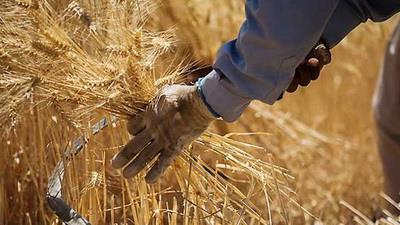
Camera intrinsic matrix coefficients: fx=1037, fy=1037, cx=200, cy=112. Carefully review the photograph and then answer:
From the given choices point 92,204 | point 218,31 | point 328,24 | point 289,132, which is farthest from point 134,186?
point 289,132

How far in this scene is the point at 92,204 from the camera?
1815 millimetres

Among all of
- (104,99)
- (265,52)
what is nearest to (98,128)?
(104,99)

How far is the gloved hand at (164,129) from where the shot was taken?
1594mm

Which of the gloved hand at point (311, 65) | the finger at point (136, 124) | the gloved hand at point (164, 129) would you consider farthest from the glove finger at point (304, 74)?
the finger at point (136, 124)

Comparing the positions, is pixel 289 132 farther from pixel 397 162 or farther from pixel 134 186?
pixel 134 186

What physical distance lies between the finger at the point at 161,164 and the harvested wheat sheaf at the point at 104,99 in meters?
0.10

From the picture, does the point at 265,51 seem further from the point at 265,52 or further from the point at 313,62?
the point at 313,62

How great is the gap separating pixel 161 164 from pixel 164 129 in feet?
0.22

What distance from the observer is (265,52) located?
150 cm

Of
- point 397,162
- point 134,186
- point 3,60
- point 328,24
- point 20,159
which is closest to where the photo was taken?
point 328,24

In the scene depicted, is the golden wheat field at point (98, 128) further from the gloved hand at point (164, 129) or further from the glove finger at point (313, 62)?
the glove finger at point (313, 62)

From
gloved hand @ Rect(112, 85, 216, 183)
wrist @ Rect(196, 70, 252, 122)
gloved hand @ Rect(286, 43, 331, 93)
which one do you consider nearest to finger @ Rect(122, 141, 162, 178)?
gloved hand @ Rect(112, 85, 216, 183)

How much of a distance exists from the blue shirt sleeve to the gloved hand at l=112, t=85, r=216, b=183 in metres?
0.03

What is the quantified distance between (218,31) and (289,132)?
15.2 inches
